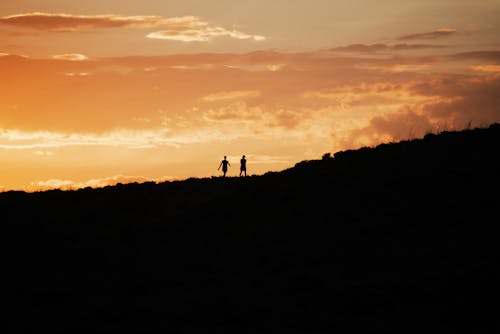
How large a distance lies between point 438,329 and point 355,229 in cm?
1019

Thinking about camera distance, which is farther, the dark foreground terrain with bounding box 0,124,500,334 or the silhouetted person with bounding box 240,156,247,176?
the silhouetted person with bounding box 240,156,247,176

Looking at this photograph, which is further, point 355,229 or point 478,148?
point 478,148

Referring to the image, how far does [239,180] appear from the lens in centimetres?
4016

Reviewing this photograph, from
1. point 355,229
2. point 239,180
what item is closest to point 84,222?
point 239,180

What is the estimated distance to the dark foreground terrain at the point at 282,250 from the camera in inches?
752

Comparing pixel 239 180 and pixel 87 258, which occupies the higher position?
pixel 239 180

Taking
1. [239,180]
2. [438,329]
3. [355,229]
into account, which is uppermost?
[239,180]

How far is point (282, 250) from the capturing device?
25.9 meters

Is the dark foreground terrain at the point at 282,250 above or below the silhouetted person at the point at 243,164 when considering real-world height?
below

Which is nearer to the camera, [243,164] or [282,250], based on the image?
[282,250]

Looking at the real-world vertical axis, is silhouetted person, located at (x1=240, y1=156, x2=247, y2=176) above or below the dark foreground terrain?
above

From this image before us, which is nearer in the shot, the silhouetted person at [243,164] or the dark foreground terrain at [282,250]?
the dark foreground terrain at [282,250]

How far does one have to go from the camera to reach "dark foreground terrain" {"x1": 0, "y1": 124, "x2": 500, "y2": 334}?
19.1 m

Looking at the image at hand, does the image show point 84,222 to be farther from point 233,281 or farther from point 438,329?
point 438,329
